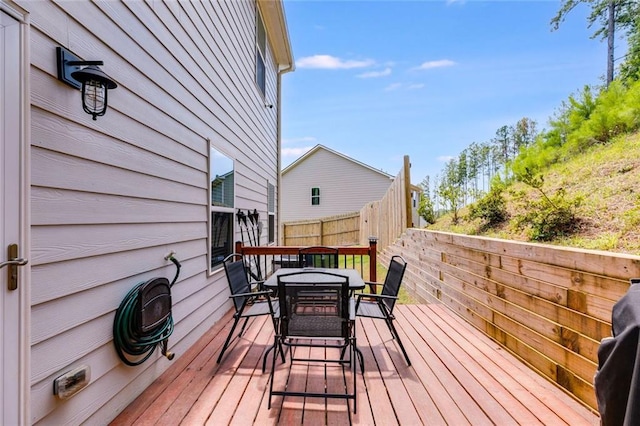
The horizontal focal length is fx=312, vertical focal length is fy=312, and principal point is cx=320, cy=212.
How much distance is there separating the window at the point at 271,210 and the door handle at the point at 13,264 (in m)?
5.67

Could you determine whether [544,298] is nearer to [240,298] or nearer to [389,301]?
[389,301]

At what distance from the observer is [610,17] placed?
1103cm

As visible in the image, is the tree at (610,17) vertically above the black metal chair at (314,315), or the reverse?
the tree at (610,17)

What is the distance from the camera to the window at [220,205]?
3650mm

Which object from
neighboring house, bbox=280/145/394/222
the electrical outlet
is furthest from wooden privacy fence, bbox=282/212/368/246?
the electrical outlet

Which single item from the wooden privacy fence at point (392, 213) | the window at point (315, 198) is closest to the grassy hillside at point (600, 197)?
the wooden privacy fence at point (392, 213)

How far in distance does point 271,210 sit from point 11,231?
6134 millimetres

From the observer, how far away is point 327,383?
2363 mm

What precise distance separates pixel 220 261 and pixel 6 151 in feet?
9.16

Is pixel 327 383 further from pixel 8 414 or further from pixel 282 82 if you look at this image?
pixel 282 82

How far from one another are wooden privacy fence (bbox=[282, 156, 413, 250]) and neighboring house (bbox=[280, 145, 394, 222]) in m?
4.07

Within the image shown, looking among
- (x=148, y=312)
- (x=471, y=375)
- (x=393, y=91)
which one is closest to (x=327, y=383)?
(x=471, y=375)

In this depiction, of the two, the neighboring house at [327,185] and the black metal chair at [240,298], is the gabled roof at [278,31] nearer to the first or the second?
the black metal chair at [240,298]

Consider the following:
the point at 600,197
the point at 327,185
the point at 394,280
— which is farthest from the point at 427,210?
the point at 327,185
